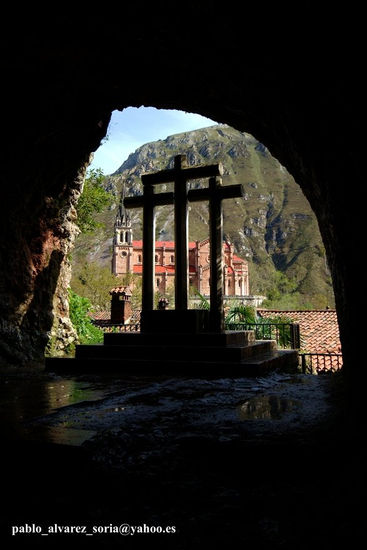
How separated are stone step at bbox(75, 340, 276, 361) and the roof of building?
9561 mm

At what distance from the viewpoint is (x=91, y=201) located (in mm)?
17094

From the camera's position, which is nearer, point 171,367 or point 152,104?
point 171,367

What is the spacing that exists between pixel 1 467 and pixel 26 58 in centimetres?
403

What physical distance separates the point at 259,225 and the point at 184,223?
4931 inches

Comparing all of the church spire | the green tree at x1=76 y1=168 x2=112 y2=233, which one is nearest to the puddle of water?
the green tree at x1=76 y1=168 x2=112 y2=233

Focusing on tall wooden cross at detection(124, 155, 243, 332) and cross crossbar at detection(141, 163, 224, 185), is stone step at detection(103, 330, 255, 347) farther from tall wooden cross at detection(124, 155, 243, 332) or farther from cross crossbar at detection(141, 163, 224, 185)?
cross crossbar at detection(141, 163, 224, 185)

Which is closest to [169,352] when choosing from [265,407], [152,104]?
[265,407]

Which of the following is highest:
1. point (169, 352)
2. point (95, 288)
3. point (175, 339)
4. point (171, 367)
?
point (95, 288)

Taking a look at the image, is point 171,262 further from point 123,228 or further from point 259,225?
point 259,225

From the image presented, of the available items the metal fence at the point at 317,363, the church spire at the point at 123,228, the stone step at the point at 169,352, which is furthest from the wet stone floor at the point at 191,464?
the church spire at the point at 123,228

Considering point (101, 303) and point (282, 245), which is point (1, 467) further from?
point (282, 245)

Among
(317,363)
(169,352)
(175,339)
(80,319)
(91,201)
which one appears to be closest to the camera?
(169,352)

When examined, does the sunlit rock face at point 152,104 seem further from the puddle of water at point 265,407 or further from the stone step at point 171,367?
the stone step at point 171,367

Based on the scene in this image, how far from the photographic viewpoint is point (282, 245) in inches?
4673
